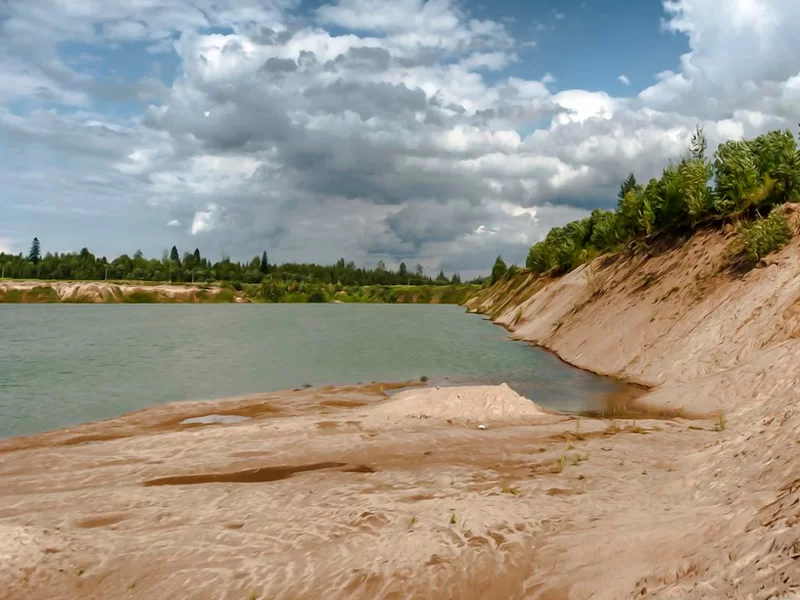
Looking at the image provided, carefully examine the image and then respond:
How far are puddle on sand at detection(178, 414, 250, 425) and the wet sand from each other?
1.37 meters

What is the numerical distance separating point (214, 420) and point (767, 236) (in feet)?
72.9

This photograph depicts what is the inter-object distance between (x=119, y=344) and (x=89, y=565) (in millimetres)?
37440

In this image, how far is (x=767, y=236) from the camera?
2134 cm

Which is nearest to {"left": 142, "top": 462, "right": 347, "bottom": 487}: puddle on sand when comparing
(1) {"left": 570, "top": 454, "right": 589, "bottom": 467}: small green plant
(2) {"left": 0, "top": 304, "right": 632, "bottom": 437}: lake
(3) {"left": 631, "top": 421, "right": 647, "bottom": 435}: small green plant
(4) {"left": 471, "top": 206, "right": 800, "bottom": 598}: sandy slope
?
(1) {"left": 570, "top": 454, "right": 589, "bottom": 467}: small green plant

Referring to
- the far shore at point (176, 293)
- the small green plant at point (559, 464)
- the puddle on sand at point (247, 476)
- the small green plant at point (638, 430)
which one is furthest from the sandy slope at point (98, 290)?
the small green plant at point (559, 464)

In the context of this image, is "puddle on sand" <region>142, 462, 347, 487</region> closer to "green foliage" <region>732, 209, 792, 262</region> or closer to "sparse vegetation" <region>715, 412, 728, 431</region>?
"sparse vegetation" <region>715, 412, 728, 431</region>

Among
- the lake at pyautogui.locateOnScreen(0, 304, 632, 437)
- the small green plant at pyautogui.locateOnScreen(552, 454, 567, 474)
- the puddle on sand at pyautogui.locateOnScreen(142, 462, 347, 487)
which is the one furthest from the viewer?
the lake at pyautogui.locateOnScreen(0, 304, 632, 437)

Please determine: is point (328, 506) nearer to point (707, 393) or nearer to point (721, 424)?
point (721, 424)

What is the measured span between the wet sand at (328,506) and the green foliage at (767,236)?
480 inches

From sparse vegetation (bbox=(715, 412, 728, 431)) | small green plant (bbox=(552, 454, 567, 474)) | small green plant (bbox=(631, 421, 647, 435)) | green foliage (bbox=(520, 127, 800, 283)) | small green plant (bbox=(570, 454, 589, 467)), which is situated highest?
green foliage (bbox=(520, 127, 800, 283))

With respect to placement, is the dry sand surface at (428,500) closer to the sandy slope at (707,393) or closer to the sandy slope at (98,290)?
the sandy slope at (707,393)

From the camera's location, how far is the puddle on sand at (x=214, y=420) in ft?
51.2

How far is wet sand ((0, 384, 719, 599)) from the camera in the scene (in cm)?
641

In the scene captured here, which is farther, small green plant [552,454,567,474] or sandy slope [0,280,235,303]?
sandy slope [0,280,235,303]
